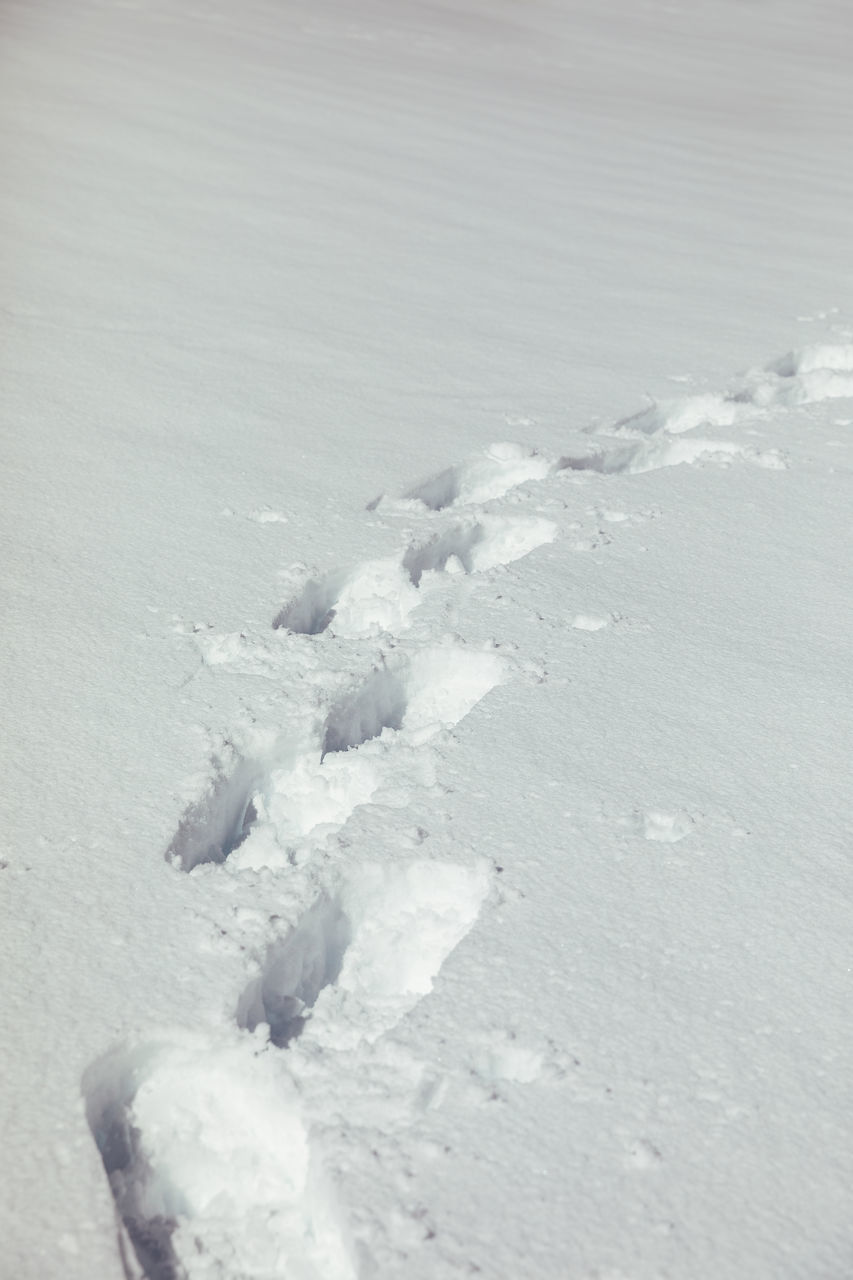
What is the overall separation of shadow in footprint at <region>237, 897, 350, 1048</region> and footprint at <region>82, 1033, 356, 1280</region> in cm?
8

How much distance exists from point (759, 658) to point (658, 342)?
1.57 metres

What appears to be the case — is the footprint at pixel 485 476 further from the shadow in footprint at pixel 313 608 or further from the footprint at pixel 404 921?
the footprint at pixel 404 921

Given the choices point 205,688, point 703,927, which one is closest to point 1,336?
point 205,688

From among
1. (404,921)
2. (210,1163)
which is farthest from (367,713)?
(210,1163)

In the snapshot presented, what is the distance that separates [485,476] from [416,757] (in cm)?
99

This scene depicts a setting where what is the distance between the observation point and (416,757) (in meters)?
1.70

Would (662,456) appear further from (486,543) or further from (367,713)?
(367,713)

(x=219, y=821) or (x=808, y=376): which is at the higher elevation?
(x=808, y=376)

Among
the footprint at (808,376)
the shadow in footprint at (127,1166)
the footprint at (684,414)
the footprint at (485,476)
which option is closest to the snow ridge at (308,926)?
the shadow in footprint at (127,1166)

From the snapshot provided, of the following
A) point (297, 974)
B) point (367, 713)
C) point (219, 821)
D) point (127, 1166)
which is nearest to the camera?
point (127, 1166)

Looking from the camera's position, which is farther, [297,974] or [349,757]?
[349,757]

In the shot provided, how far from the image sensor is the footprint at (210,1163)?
112cm

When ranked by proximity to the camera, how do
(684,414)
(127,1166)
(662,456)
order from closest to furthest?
1. (127,1166)
2. (662,456)
3. (684,414)

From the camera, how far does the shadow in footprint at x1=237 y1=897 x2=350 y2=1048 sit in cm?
133
